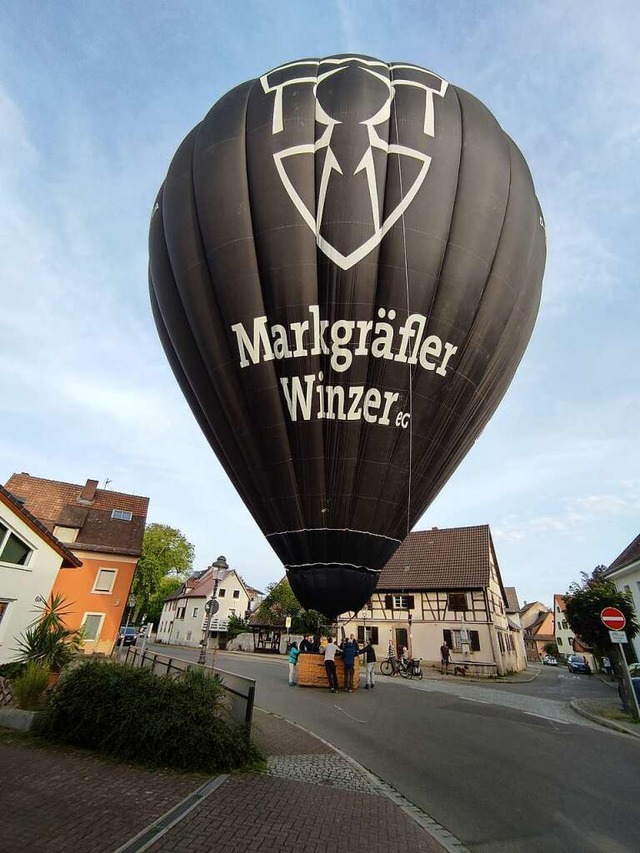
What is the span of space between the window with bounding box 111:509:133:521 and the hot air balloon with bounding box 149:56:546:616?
21.1 m

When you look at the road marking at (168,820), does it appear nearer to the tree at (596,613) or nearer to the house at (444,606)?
the tree at (596,613)

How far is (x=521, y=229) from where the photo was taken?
359 inches

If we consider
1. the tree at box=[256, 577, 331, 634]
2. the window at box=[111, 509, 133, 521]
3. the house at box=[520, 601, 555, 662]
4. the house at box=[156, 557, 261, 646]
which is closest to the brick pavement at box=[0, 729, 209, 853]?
the window at box=[111, 509, 133, 521]

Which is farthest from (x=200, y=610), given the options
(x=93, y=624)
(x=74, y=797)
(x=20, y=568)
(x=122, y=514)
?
(x=74, y=797)

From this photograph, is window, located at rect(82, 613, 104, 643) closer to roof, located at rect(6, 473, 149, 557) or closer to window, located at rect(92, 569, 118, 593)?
window, located at rect(92, 569, 118, 593)

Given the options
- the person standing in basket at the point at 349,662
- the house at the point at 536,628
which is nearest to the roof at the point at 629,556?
the person standing in basket at the point at 349,662

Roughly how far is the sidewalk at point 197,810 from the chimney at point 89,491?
2395 cm

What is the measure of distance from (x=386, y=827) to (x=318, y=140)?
976 centimetres

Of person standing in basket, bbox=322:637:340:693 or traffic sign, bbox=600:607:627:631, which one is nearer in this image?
traffic sign, bbox=600:607:627:631

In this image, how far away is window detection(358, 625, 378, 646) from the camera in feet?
97.5

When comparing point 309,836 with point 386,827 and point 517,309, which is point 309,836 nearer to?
point 386,827

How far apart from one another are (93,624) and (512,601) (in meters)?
45.0

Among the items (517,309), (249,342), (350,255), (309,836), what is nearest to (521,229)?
(517,309)

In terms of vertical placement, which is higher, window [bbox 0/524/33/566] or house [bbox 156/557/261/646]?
house [bbox 156/557/261/646]
